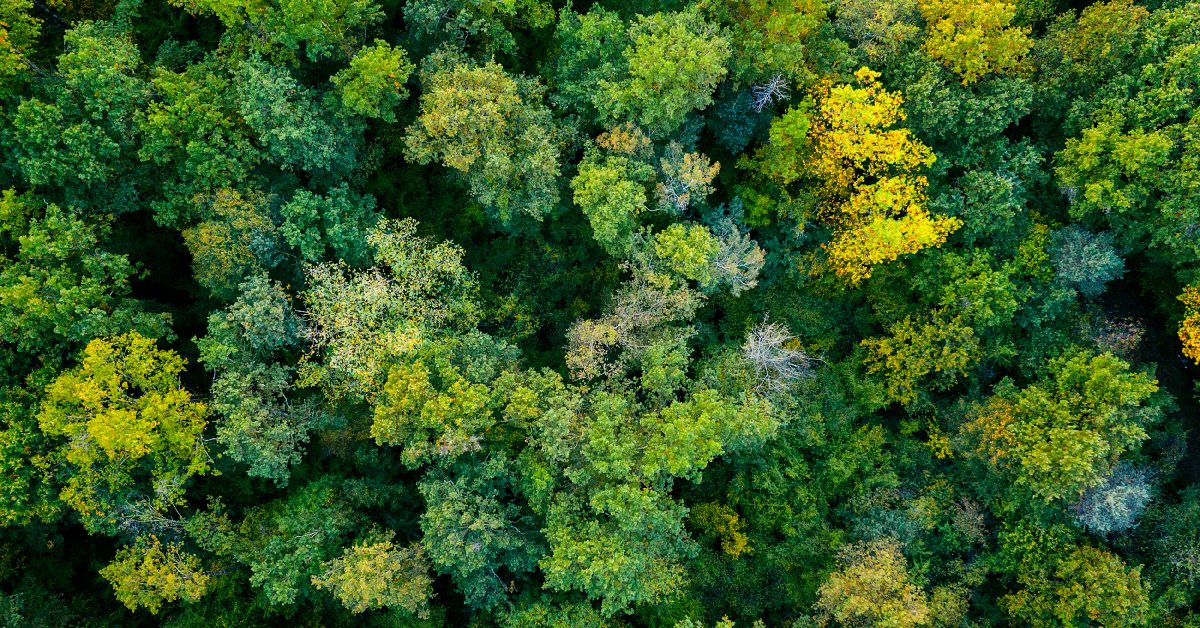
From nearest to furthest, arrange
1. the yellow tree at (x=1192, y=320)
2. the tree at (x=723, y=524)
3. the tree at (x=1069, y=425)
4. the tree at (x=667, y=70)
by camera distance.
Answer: the tree at (x=667, y=70), the tree at (x=1069, y=425), the yellow tree at (x=1192, y=320), the tree at (x=723, y=524)

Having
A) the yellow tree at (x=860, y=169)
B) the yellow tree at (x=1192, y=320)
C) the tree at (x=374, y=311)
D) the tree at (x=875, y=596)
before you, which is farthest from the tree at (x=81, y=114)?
the yellow tree at (x=1192, y=320)

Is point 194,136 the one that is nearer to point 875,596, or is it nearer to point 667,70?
point 667,70

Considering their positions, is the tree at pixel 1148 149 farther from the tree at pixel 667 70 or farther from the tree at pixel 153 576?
the tree at pixel 153 576

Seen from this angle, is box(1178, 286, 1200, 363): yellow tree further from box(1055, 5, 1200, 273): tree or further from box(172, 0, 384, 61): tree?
box(172, 0, 384, 61): tree

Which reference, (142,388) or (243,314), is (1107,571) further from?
(142,388)

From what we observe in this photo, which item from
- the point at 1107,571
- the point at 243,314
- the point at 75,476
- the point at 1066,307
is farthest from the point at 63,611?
the point at 1066,307

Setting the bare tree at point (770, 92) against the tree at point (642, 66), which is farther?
the bare tree at point (770, 92)

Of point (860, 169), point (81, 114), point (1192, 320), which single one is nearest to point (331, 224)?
point (81, 114)
